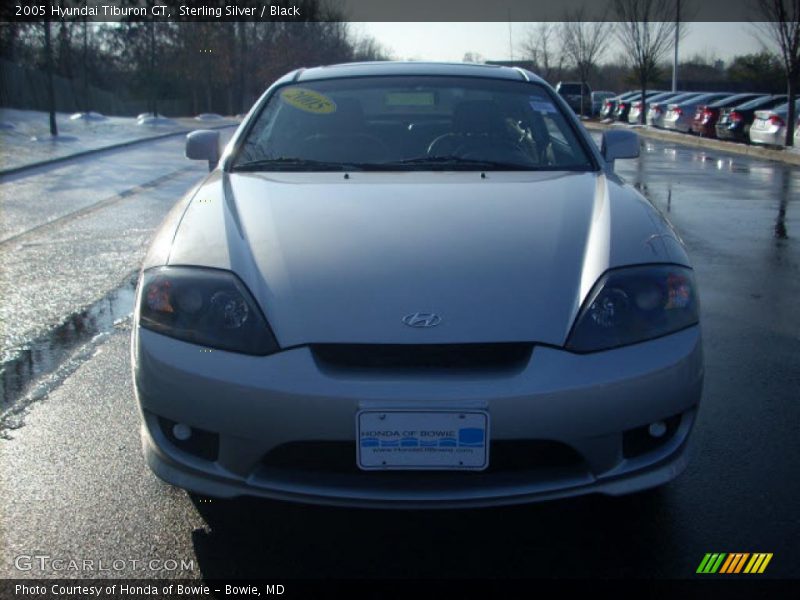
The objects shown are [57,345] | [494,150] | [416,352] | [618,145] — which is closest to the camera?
[416,352]

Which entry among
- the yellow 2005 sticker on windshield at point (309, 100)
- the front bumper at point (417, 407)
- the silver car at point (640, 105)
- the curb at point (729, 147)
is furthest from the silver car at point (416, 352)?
the silver car at point (640, 105)

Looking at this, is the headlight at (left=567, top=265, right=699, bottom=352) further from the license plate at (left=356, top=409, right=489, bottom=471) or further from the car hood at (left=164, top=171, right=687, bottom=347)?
the license plate at (left=356, top=409, right=489, bottom=471)

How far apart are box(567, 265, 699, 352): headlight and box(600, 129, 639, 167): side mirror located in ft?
5.12

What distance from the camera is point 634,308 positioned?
2.38 m

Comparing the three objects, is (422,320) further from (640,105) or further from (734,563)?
(640,105)

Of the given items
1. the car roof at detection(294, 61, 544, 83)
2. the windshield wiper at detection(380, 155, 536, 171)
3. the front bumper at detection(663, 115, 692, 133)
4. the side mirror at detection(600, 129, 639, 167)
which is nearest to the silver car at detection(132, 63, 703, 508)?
the windshield wiper at detection(380, 155, 536, 171)

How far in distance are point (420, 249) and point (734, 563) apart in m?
1.28

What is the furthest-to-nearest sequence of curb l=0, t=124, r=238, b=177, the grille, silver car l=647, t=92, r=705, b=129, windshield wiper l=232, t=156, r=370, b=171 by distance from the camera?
silver car l=647, t=92, r=705, b=129 < curb l=0, t=124, r=238, b=177 < windshield wiper l=232, t=156, r=370, b=171 < the grille

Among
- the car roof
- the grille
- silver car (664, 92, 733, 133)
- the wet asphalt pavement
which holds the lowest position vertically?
the wet asphalt pavement

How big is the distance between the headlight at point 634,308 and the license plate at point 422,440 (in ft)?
1.19

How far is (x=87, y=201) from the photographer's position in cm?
1082

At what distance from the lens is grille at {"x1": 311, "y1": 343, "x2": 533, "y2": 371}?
223cm

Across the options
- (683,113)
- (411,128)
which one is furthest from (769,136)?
(411,128)

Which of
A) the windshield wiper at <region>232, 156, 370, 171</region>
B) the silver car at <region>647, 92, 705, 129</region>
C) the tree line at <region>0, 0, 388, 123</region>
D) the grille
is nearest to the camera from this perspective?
the grille
